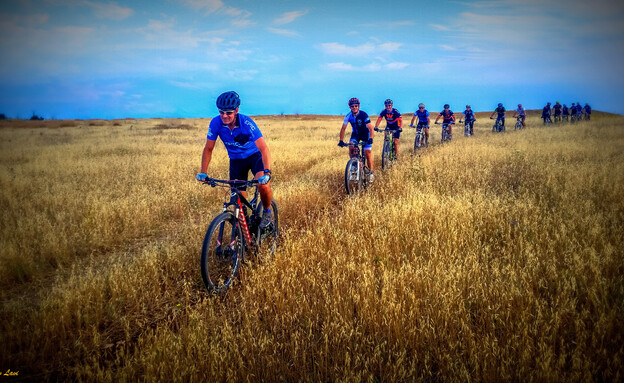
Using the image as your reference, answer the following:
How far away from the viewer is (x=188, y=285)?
4.20 meters

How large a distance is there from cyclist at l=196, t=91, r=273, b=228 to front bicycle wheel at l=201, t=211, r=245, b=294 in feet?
2.05

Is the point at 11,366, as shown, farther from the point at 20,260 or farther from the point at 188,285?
the point at 20,260

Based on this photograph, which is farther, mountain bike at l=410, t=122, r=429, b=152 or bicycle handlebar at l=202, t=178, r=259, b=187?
mountain bike at l=410, t=122, r=429, b=152

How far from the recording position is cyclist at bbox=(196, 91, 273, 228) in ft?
14.1

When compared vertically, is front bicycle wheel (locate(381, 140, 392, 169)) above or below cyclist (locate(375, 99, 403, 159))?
below

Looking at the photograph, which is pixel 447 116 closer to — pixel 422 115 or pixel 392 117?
pixel 422 115

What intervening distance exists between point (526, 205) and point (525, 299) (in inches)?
145

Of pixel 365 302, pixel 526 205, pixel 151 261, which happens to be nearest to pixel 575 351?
pixel 365 302

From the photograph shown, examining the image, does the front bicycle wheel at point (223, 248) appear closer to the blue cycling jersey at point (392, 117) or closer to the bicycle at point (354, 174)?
the bicycle at point (354, 174)

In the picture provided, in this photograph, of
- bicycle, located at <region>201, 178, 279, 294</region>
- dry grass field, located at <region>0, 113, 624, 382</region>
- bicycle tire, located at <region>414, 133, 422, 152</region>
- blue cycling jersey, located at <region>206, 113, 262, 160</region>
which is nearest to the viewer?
dry grass field, located at <region>0, 113, 624, 382</region>

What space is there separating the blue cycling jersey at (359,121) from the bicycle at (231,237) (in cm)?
530

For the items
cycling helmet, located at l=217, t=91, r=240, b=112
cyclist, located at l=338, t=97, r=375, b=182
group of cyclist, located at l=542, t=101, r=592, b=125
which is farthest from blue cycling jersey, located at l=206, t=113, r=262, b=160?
group of cyclist, located at l=542, t=101, r=592, b=125

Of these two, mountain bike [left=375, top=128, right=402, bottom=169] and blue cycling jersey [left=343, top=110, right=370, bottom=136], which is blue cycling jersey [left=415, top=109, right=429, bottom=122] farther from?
blue cycling jersey [left=343, top=110, right=370, bottom=136]

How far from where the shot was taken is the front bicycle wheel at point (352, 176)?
26.9ft
